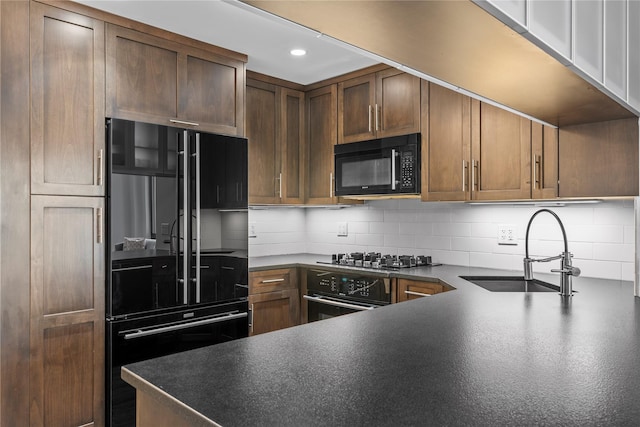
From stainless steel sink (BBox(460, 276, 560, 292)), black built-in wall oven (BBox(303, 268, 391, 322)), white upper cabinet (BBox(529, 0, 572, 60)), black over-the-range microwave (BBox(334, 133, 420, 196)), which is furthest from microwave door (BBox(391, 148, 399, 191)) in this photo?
white upper cabinet (BBox(529, 0, 572, 60))

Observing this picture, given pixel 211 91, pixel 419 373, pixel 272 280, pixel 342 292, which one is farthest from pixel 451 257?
pixel 419 373

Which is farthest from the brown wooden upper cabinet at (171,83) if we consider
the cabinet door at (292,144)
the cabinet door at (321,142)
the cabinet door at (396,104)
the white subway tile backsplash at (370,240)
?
the white subway tile backsplash at (370,240)

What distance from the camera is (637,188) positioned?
2127mm

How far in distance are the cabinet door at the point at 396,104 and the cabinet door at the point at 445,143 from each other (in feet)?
0.26

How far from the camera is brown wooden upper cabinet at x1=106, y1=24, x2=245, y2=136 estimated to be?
8.36 feet

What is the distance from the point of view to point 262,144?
357 centimetres

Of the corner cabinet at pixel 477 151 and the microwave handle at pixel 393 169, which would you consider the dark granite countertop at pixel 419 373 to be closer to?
the corner cabinet at pixel 477 151

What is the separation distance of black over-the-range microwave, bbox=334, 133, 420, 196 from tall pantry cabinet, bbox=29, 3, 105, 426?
5.71 ft

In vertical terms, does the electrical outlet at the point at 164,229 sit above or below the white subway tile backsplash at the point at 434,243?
above

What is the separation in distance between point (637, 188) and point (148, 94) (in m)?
2.66

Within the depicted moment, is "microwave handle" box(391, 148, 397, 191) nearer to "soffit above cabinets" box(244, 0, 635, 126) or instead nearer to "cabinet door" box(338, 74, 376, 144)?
"cabinet door" box(338, 74, 376, 144)

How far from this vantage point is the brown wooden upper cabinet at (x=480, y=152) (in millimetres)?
2543

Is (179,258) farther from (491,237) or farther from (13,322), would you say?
(491,237)

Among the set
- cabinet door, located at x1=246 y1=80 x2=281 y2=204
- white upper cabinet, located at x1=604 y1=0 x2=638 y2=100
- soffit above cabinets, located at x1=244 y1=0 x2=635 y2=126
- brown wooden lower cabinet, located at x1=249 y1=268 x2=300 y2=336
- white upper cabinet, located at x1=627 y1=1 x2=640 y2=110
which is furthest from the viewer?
cabinet door, located at x1=246 y1=80 x2=281 y2=204
